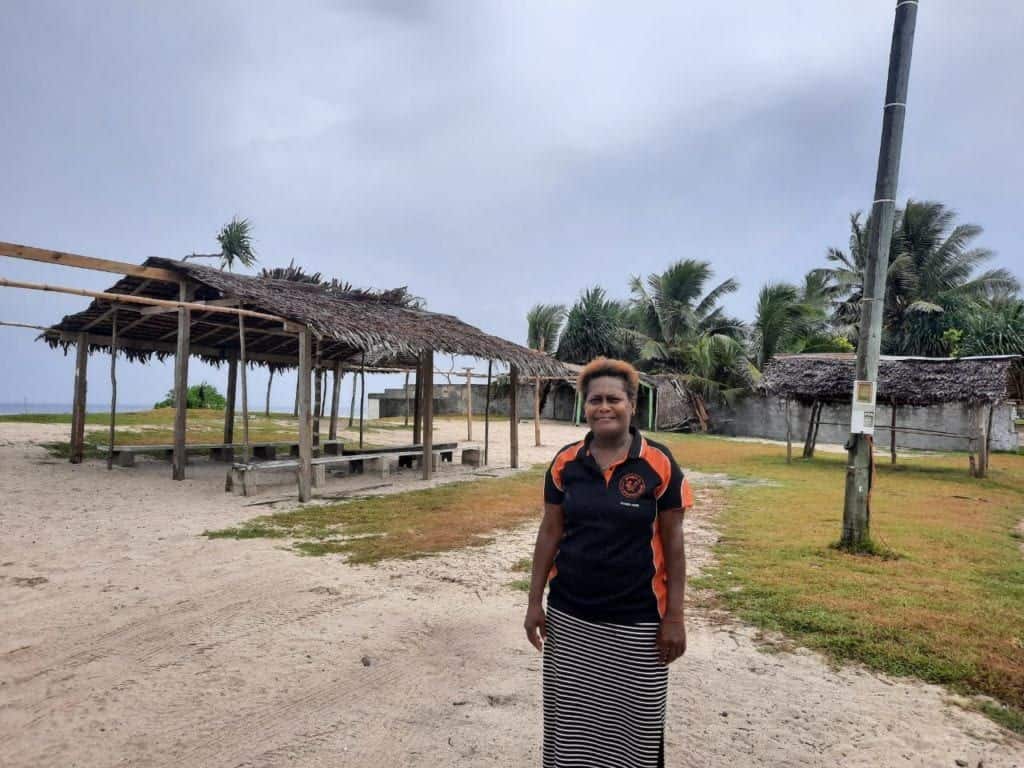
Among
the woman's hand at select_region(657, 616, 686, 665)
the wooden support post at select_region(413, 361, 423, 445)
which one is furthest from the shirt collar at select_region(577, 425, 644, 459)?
the wooden support post at select_region(413, 361, 423, 445)

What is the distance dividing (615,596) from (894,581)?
3.99 meters

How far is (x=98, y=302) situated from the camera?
10258mm

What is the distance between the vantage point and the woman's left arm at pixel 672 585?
6.46 feet

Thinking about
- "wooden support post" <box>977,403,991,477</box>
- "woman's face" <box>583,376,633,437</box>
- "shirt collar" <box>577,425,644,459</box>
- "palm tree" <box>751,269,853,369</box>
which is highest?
"palm tree" <box>751,269,853,369</box>

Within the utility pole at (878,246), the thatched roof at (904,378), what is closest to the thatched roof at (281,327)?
the thatched roof at (904,378)

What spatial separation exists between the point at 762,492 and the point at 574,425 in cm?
1717

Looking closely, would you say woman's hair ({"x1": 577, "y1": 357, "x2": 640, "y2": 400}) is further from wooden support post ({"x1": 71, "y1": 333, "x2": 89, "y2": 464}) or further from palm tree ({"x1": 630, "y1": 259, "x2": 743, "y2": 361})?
palm tree ({"x1": 630, "y1": 259, "x2": 743, "y2": 361})

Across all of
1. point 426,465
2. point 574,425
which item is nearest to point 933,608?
point 426,465

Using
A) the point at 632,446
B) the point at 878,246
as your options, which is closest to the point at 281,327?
the point at 878,246

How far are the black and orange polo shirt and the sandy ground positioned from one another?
941mm

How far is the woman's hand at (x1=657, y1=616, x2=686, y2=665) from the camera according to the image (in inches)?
77.2

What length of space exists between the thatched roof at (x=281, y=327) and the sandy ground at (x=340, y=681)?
4.32 meters

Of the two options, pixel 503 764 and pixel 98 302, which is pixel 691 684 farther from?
pixel 98 302

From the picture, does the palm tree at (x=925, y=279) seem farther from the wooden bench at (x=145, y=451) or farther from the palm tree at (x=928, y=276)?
the wooden bench at (x=145, y=451)
